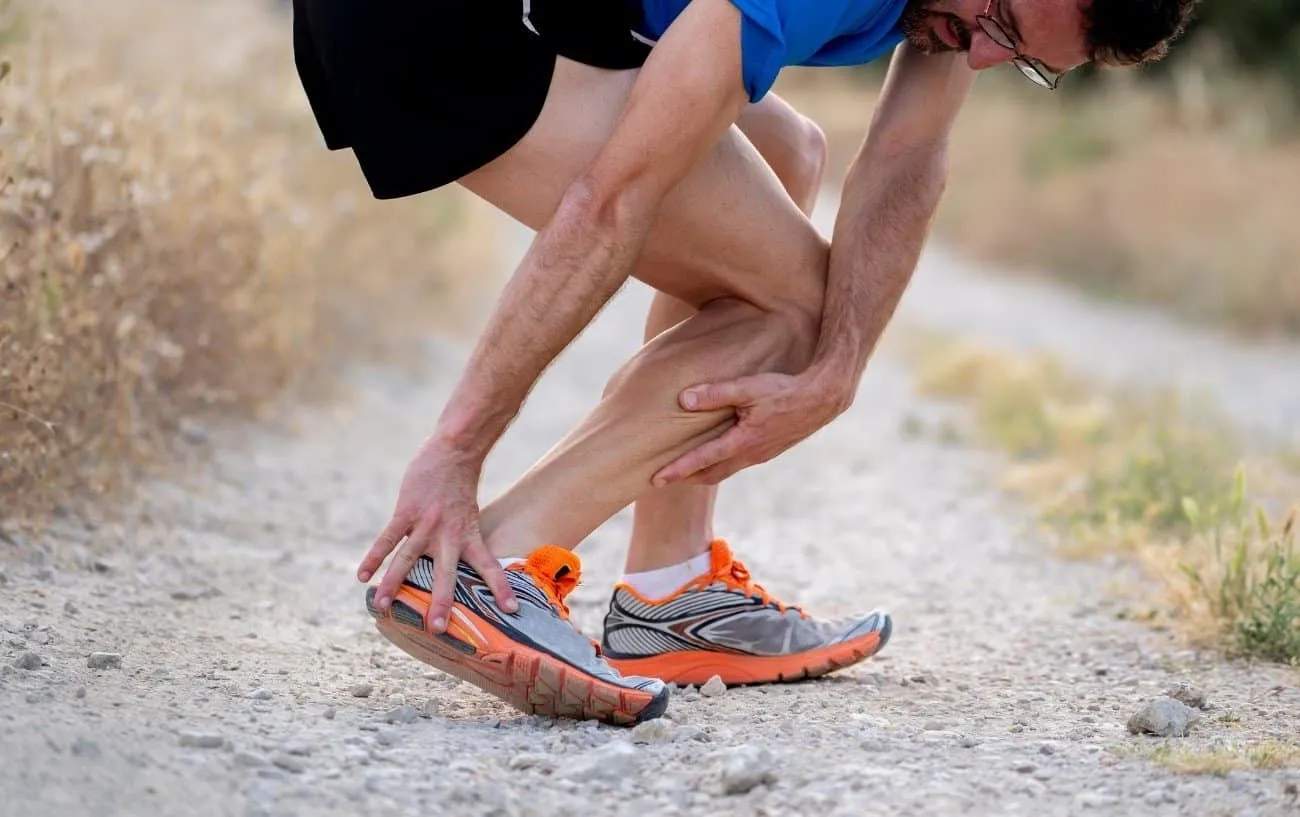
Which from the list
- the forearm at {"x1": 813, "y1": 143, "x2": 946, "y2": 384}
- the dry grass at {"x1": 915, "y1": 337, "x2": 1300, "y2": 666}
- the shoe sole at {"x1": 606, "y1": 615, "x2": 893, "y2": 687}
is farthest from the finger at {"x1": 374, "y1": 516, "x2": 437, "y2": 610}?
the dry grass at {"x1": 915, "y1": 337, "x2": 1300, "y2": 666}

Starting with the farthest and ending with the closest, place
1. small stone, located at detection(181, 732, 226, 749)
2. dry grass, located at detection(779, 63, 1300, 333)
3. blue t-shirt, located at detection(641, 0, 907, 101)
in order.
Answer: dry grass, located at detection(779, 63, 1300, 333) < blue t-shirt, located at detection(641, 0, 907, 101) < small stone, located at detection(181, 732, 226, 749)

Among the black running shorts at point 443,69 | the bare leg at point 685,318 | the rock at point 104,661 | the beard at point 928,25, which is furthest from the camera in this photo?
the bare leg at point 685,318

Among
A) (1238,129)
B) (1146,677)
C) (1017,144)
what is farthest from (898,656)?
(1017,144)

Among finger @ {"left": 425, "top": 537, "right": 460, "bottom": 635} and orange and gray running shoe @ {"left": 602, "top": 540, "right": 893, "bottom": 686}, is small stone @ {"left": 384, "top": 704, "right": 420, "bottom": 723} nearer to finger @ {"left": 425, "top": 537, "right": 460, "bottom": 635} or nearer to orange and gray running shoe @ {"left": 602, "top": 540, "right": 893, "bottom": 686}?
finger @ {"left": 425, "top": 537, "right": 460, "bottom": 635}

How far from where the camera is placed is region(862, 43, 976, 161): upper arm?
2859mm

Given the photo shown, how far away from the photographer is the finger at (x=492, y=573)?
239 centimetres

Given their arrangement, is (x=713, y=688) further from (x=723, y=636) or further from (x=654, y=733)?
(x=654, y=733)

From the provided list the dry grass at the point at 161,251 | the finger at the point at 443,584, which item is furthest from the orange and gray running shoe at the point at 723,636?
the dry grass at the point at 161,251

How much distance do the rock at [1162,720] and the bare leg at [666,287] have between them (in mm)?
784

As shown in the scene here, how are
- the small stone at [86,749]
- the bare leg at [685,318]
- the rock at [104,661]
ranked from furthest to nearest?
the bare leg at [685,318] < the rock at [104,661] < the small stone at [86,749]

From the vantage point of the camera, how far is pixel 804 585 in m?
3.80

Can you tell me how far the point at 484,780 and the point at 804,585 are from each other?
1.79 metres

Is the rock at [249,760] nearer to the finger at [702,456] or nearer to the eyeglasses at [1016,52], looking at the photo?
the finger at [702,456]

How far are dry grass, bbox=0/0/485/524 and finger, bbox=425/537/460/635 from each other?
108 centimetres
